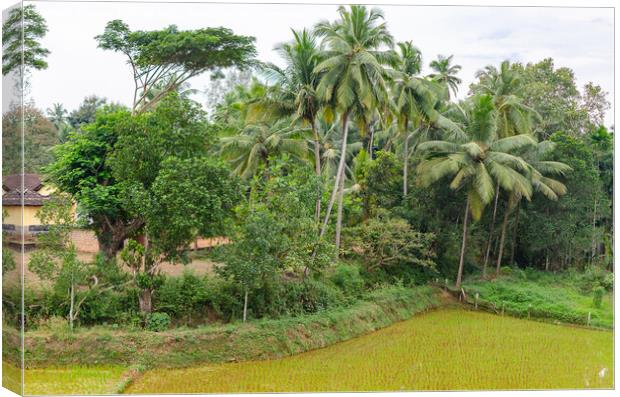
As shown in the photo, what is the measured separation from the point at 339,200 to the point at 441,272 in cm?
309

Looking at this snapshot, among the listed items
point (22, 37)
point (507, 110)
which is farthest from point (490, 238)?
point (22, 37)

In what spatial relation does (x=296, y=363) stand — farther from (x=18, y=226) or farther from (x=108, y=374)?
(x=18, y=226)

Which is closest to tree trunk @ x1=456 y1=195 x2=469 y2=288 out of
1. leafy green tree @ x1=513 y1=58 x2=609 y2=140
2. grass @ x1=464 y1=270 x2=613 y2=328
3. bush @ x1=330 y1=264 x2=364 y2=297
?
grass @ x1=464 y1=270 x2=613 y2=328

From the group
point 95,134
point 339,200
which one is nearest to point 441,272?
point 339,200

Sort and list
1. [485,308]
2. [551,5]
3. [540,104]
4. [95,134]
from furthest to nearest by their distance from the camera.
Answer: [540,104], [485,308], [95,134], [551,5]

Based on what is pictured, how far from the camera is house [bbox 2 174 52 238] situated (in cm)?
1044

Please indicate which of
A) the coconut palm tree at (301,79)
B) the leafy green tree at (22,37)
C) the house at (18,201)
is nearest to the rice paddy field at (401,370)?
the house at (18,201)

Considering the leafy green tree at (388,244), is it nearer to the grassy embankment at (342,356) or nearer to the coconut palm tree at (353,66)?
the coconut palm tree at (353,66)

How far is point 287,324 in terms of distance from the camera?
13453 millimetres

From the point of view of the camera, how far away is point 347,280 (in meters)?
16.1

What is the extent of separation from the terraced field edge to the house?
1483 mm

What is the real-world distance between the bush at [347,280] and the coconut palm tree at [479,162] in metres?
2.47

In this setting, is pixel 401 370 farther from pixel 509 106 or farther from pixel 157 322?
pixel 509 106

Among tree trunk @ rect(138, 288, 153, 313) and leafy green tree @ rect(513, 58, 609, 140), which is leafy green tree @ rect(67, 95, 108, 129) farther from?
leafy green tree @ rect(513, 58, 609, 140)
